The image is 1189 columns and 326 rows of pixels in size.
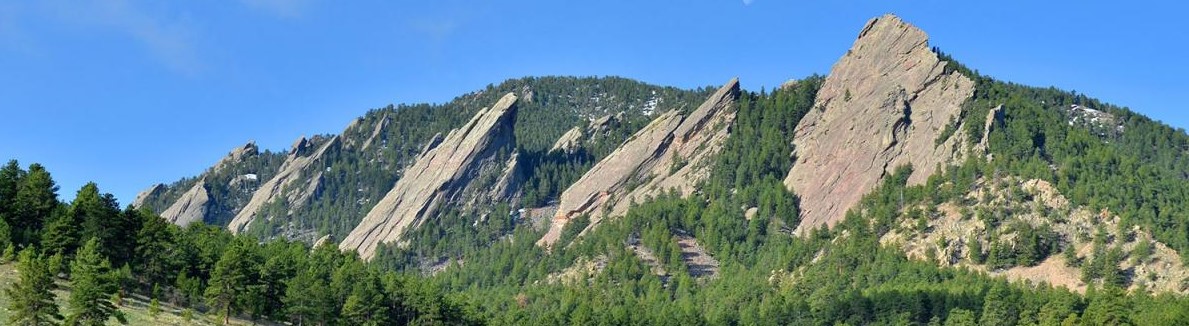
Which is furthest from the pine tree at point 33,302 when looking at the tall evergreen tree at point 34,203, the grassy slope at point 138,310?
the tall evergreen tree at point 34,203

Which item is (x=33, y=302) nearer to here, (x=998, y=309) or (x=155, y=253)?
(x=155, y=253)

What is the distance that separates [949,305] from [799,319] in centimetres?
2051

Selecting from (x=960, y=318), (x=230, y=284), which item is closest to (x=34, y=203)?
(x=230, y=284)

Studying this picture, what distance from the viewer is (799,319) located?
17275 centimetres

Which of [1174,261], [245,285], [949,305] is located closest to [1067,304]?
[949,305]

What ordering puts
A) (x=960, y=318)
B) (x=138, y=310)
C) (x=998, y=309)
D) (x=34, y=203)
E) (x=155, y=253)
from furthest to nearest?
(x=998, y=309) < (x=960, y=318) < (x=34, y=203) < (x=155, y=253) < (x=138, y=310)

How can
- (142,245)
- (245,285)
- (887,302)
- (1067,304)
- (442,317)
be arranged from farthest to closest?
(887,302) < (1067,304) < (442,317) < (142,245) < (245,285)

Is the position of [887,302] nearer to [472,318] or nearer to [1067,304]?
[1067,304]

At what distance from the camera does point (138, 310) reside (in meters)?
95.2

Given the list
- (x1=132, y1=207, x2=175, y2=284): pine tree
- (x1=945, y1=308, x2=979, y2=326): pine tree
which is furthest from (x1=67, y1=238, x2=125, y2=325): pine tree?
(x1=945, y1=308, x2=979, y2=326): pine tree

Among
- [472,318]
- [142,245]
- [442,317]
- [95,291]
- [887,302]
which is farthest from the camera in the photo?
[887,302]

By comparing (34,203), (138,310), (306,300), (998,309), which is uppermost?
(34,203)

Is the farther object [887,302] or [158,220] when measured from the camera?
[887,302]

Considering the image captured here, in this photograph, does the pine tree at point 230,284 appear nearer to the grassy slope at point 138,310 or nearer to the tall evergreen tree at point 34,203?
the grassy slope at point 138,310
